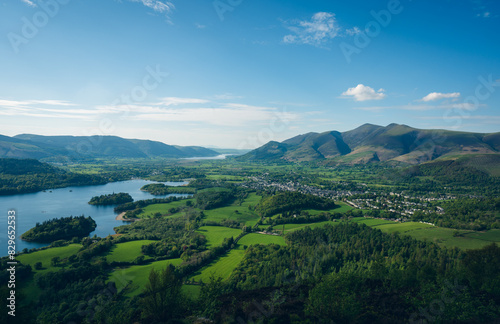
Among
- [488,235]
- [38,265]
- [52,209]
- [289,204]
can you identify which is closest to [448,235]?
[488,235]

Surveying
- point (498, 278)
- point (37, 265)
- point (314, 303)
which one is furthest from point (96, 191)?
point (498, 278)

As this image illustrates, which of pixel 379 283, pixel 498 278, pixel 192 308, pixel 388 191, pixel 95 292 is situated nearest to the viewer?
pixel 192 308

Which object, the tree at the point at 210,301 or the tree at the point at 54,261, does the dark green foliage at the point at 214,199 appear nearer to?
the tree at the point at 54,261

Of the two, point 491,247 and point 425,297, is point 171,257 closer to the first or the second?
point 425,297

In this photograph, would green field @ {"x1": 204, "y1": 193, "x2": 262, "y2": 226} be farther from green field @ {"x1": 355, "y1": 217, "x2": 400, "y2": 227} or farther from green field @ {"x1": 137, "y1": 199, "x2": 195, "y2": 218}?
green field @ {"x1": 355, "y1": 217, "x2": 400, "y2": 227}

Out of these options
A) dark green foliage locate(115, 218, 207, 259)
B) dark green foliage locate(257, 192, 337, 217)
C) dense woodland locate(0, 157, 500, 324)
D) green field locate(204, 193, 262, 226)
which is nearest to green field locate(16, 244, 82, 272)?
dense woodland locate(0, 157, 500, 324)
